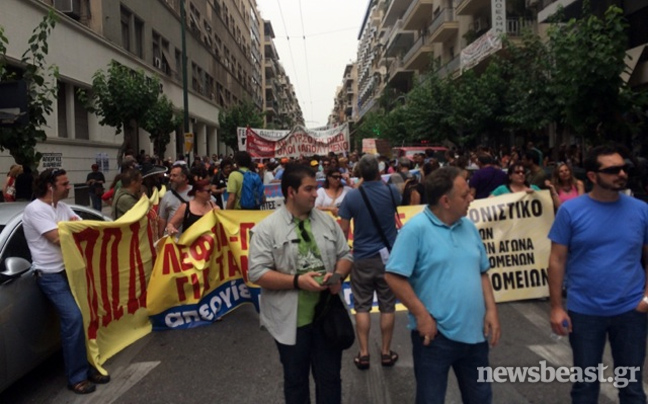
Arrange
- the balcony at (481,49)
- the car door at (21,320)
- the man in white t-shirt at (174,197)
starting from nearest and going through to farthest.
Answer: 1. the car door at (21,320)
2. the man in white t-shirt at (174,197)
3. the balcony at (481,49)

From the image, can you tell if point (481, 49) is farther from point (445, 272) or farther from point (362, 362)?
point (445, 272)

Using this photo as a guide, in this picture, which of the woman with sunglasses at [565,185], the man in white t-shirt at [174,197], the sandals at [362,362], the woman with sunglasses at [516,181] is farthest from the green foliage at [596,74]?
the sandals at [362,362]

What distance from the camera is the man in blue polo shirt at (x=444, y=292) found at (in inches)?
118

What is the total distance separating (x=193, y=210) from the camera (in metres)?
6.60

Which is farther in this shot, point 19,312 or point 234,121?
point 234,121

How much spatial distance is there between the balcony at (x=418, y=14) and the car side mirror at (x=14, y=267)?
132ft

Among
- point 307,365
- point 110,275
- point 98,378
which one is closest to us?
point 307,365

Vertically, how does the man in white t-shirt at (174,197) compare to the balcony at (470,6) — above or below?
below

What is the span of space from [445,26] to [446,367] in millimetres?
34257

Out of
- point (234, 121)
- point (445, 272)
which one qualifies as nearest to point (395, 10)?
point (234, 121)

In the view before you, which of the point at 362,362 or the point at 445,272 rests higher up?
the point at 445,272

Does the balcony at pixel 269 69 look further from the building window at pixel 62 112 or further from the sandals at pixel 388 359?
the sandals at pixel 388 359

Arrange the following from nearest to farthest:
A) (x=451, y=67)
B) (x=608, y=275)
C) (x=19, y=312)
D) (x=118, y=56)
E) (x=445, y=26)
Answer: (x=608, y=275) → (x=19, y=312) → (x=118, y=56) → (x=451, y=67) → (x=445, y=26)

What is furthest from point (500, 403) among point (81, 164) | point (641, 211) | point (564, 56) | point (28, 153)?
point (81, 164)
